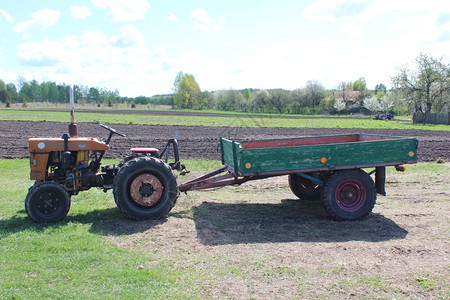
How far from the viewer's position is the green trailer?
7152 millimetres

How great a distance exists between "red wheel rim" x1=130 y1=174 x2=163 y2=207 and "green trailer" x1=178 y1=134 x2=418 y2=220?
648 millimetres

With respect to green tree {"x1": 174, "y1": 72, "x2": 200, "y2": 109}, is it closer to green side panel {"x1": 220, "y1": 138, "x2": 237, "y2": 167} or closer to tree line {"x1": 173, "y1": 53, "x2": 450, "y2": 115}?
tree line {"x1": 173, "y1": 53, "x2": 450, "y2": 115}

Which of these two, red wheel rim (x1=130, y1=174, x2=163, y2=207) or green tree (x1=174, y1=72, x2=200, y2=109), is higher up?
green tree (x1=174, y1=72, x2=200, y2=109)

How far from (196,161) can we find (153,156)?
6.71m

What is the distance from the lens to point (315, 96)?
2511 inches

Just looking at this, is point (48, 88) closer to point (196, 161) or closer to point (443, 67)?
point (443, 67)

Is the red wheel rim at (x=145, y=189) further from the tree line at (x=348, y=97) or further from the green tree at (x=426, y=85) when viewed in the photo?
the green tree at (x=426, y=85)

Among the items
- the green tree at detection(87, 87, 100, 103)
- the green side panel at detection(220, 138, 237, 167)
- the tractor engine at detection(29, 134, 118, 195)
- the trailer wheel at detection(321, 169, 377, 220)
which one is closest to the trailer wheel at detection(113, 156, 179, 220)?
the tractor engine at detection(29, 134, 118, 195)

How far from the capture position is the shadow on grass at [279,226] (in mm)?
6473

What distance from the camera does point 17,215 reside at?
746 cm

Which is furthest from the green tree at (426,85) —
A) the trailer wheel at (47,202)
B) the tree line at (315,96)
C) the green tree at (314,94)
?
the trailer wheel at (47,202)

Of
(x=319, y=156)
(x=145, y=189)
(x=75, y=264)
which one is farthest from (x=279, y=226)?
(x=75, y=264)

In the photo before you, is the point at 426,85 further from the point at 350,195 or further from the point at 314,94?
the point at 350,195

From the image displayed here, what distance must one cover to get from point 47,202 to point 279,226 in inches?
159
